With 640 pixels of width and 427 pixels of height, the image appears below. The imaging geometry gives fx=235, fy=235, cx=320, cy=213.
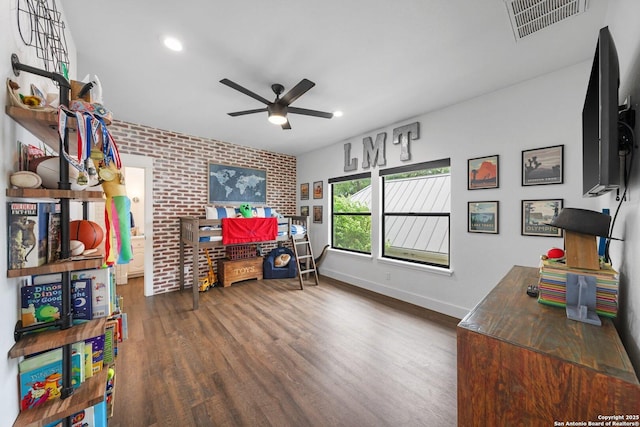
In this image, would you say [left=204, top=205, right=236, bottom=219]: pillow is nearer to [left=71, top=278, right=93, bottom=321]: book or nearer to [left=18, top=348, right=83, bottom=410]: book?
[left=71, top=278, right=93, bottom=321]: book

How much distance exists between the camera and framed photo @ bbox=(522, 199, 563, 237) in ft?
7.51

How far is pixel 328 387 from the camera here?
1808mm

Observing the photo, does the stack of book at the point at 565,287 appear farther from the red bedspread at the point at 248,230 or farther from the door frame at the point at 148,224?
the door frame at the point at 148,224

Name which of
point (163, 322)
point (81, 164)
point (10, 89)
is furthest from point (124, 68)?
point (163, 322)

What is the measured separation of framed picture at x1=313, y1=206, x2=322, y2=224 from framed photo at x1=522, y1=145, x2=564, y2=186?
11.1ft

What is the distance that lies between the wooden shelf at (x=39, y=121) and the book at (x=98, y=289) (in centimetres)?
66

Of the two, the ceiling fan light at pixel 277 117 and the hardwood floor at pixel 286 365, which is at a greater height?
the ceiling fan light at pixel 277 117

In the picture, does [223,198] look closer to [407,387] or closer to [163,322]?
[163,322]

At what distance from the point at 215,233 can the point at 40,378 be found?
279cm

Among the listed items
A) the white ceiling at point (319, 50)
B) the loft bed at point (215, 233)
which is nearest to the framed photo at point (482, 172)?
the white ceiling at point (319, 50)

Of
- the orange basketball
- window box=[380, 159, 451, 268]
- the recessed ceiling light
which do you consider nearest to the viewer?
the orange basketball

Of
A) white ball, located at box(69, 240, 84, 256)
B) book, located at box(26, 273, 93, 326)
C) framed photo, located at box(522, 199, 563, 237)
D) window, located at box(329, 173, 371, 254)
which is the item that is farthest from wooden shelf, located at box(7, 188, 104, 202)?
window, located at box(329, 173, 371, 254)

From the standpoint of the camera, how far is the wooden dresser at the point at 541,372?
0.65 metres

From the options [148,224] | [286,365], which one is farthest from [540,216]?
[148,224]
